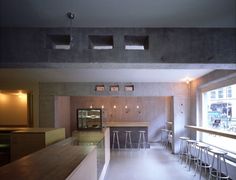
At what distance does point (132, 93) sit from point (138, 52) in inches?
216

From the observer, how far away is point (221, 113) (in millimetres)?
6730

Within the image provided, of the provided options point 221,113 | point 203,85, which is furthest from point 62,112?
point 221,113

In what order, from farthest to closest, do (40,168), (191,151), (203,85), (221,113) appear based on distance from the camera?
(191,151), (203,85), (221,113), (40,168)

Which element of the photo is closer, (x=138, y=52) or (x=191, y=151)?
(x=138, y=52)

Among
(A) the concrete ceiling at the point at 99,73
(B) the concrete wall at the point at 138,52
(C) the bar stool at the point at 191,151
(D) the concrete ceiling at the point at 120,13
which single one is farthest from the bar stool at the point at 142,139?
(D) the concrete ceiling at the point at 120,13

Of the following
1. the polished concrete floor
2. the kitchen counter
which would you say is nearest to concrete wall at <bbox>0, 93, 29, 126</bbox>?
the polished concrete floor

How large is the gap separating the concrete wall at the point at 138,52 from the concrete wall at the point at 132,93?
17.8ft

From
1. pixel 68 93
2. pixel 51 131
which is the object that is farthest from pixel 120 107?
pixel 51 131

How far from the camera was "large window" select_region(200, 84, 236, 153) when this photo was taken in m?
6.11

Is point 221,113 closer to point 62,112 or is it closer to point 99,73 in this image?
point 99,73

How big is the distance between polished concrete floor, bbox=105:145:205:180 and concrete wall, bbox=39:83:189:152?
1.10 m

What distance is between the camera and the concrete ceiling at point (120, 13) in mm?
2814

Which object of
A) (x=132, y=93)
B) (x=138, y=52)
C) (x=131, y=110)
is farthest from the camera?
(x=131, y=110)

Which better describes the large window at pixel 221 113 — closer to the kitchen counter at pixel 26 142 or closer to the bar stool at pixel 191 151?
the bar stool at pixel 191 151
